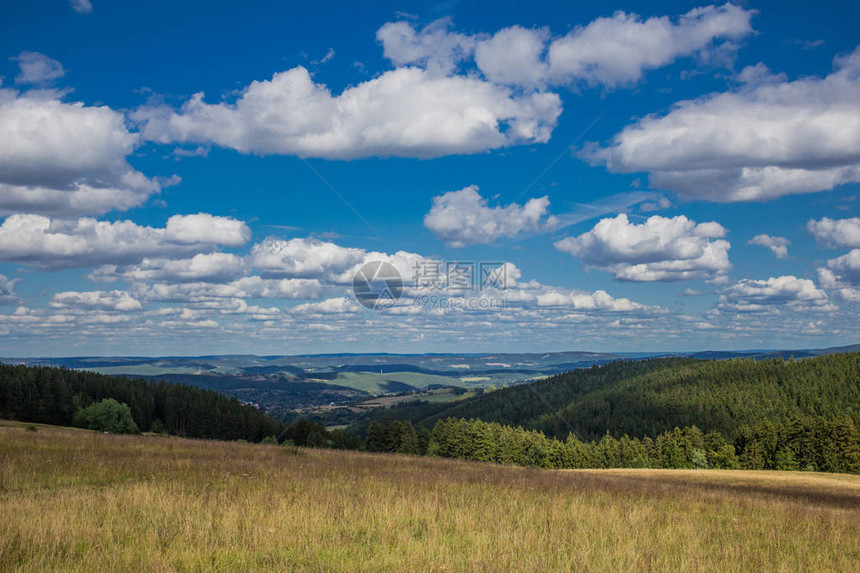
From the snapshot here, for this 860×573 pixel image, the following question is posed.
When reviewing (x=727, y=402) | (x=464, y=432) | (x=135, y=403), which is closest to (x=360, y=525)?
(x=464, y=432)

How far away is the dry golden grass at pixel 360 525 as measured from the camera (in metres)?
7.25

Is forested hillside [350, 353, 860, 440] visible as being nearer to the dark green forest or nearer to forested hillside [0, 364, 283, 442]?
the dark green forest

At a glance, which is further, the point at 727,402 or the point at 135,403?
the point at 727,402

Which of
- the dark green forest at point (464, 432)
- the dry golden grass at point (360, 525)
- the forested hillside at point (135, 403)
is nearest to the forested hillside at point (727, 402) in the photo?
the dark green forest at point (464, 432)

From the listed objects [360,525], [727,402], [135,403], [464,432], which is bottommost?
[727,402]

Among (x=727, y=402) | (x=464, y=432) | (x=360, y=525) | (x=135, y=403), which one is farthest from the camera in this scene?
(x=727, y=402)

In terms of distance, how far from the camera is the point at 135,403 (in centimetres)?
10281

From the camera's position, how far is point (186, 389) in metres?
115

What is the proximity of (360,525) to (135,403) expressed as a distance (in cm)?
11090

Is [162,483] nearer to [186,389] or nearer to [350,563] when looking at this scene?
[350,563]

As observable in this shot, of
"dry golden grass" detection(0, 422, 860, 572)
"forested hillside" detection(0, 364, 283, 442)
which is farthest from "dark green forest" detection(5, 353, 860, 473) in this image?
"dry golden grass" detection(0, 422, 860, 572)

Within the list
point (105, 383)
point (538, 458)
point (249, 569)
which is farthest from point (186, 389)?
point (249, 569)

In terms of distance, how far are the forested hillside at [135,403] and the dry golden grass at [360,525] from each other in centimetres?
9164

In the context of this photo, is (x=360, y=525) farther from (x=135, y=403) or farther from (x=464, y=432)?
(x=135, y=403)
